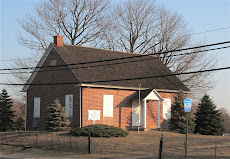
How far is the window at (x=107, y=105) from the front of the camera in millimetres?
30859

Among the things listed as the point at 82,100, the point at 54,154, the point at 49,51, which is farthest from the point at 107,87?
the point at 54,154

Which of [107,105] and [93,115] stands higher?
[107,105]

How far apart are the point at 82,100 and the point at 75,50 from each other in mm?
6037

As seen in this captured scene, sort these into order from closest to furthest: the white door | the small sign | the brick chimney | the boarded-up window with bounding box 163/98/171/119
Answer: the small sign < the white door < the brick chimney < the boarded-up window with bounding box 163/98/171/119

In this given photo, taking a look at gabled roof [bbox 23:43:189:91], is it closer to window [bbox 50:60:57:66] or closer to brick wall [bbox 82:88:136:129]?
brick wall [bbox 82:88:136:129]

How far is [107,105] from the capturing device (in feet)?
102

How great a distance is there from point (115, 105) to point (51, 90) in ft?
21.0

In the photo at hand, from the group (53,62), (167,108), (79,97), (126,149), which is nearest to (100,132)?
(126,149)

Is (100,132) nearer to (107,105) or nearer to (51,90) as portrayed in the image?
(107,105)

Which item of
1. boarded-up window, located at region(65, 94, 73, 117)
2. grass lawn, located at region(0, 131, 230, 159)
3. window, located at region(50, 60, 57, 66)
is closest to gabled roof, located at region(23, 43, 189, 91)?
window, located at region(50, 60, 57, 66)

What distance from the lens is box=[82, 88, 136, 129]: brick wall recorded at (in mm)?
29828

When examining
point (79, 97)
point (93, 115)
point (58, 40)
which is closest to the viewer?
point (93, 115)

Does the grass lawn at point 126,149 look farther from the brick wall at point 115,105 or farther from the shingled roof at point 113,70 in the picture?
the shingled roof at point 113,70

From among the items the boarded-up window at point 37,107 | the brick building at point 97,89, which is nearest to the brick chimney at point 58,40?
the brick building at point 97,89
